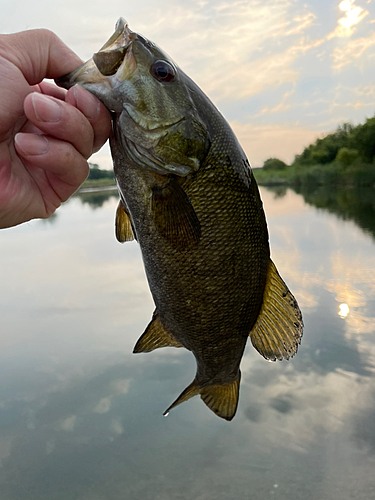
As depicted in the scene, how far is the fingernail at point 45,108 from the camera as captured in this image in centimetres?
158

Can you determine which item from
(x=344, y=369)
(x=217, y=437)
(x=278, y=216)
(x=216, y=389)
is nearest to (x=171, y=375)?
(x=217, y=437)

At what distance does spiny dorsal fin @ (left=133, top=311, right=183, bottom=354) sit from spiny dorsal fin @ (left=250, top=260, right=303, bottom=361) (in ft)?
1.51

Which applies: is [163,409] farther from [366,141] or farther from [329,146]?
[329,146]

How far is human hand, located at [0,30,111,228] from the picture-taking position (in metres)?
1.63

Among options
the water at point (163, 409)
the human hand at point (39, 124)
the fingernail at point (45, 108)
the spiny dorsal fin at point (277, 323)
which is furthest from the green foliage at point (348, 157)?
the fingernail at point (45, 108)

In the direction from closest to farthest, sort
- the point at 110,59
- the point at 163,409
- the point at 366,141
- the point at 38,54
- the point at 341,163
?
the point at 110,59
the point at 38,54
the point at 163,409
the point at 366,141
the point at 341,163

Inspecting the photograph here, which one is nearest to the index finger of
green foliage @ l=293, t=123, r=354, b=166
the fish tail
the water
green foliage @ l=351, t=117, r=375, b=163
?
the fish tail

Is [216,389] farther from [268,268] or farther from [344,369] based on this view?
[344,369]

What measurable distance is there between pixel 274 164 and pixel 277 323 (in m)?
93.1

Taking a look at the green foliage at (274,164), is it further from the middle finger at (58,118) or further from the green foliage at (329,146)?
the middle finger at (58,118)

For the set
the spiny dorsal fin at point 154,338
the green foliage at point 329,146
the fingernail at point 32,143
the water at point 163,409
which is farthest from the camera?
the green foliage at point 329,146

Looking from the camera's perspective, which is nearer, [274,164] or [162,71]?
[162,71]

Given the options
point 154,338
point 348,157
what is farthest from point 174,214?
point 348,157

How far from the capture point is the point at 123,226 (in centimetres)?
206
